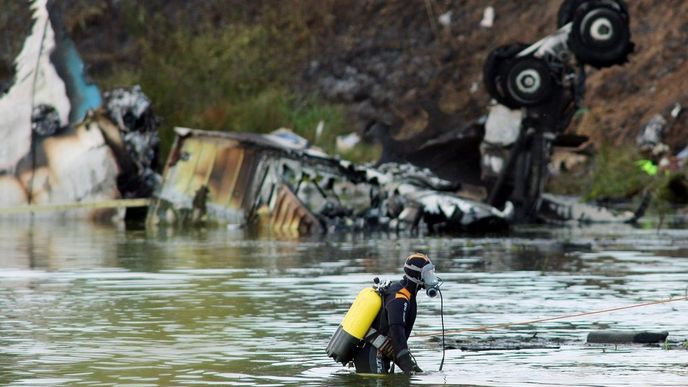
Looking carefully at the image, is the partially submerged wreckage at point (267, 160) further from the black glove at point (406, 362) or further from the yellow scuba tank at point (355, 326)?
the black glove at point (406, 362)

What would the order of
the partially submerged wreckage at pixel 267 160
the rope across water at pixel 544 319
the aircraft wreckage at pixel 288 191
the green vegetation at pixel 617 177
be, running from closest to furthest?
the rope across water at pixel 544 319 → the aircraft wreckage at pixel 288 191 → the partially submerged wreckage at pixel 267 160 → the green vegetation at pixel 617 177

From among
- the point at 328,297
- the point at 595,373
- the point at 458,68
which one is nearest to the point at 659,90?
the point at 458,68

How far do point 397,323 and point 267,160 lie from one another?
27.5 metres

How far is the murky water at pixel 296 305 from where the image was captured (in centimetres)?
1512

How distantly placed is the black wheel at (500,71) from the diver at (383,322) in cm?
2549

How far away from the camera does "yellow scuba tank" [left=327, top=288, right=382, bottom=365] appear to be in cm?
1477

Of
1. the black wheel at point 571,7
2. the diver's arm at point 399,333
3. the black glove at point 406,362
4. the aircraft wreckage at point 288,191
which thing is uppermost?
the black wheel at point 571,7

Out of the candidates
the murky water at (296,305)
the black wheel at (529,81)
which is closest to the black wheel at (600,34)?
the black wheel at (529,81)

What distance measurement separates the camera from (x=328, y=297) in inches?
885

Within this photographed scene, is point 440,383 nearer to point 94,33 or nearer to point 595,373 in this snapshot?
point 595,373

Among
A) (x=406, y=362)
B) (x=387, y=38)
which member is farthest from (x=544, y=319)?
(x=387, y=38)

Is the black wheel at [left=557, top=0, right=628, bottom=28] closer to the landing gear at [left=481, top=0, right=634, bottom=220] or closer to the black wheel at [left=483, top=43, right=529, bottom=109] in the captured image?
the landing gear at [left=481, top=0, right=634, bottom=220]

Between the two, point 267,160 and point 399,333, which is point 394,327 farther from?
point 267,160

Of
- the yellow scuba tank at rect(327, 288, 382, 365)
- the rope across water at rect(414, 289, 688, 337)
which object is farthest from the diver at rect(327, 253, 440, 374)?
the rope across water at rect(414, 289, 688, 337)
